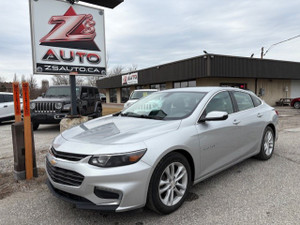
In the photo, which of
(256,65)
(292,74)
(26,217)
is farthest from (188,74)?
(26,217)

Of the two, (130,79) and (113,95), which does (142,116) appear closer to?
(130,79)

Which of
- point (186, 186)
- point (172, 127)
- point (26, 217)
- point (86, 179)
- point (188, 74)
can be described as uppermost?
point (188, 74)

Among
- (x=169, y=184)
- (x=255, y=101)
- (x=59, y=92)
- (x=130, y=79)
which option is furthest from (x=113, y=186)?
(x=130, y=79)

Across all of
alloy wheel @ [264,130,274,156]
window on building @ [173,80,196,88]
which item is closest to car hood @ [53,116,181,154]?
alloy wheel @ [264,130,274,156]

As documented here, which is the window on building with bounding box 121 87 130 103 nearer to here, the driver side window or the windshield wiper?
the windshield wiper

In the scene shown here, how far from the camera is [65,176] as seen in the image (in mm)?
2449

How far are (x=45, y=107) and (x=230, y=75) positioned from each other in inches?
558

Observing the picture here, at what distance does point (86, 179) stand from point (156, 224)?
939 mm

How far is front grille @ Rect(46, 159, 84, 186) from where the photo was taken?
7.65 ft

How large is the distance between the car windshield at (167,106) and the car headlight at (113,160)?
3.38 ft

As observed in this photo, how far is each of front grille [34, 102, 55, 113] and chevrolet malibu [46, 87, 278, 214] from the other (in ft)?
18.7

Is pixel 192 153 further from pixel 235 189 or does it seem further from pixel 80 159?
pixel 80 159

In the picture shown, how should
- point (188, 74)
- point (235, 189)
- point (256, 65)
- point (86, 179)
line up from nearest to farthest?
point (86, 179) → point (235, 189) → point (188, 74) → point (256, 65)

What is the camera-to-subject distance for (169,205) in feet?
8.68
